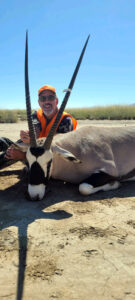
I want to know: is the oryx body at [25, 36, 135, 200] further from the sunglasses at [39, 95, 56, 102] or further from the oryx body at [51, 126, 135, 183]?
the sunglasses at [39, 95, 56, 102]

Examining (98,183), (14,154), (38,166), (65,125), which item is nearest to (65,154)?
(38,166)

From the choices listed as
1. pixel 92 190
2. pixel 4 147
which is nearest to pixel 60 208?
pixel 92 190

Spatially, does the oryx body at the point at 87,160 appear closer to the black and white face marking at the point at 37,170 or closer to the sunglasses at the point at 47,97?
the black and white face marking at the point at 37,170

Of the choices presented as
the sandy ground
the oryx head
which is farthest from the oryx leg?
the oryx head

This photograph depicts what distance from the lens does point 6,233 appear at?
2.59 metres

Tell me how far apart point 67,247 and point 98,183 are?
1.68 m

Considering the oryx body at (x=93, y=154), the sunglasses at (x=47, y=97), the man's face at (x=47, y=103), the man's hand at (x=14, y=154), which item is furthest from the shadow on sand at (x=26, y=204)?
the sunglasses at (x=47, y=97)

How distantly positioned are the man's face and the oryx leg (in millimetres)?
1987

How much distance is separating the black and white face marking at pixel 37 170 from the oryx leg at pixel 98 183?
0.68 m

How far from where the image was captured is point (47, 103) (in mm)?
5348

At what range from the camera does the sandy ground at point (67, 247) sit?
1859 millimetres

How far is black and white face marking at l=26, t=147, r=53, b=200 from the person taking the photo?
3371 mm

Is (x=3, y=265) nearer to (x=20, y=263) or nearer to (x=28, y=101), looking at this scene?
(x=20, y=263)

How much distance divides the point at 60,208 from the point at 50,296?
1.55 m
